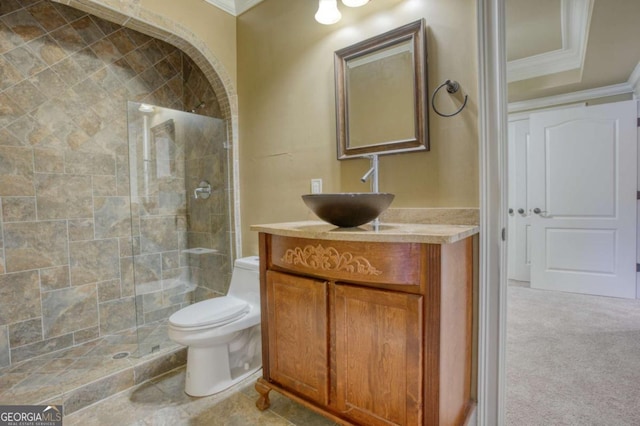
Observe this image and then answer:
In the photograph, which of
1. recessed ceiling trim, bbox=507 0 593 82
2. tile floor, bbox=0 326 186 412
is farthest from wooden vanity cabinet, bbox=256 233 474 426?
recessed ceiling trim, bbox=507 0 593 82

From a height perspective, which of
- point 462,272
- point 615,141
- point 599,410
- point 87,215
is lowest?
point 599,410

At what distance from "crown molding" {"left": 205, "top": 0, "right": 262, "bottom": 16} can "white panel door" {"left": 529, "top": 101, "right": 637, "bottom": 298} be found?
10.6 ft

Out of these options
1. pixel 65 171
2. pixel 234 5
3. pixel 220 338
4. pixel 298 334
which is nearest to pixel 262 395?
pixel 220 338

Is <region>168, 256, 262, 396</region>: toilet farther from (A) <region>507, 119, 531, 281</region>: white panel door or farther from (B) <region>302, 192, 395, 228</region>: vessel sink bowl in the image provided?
(A) <region>507, 119, 531, 281</region>: white panel door

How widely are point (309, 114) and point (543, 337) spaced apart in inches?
93.4

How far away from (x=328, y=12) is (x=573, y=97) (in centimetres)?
335

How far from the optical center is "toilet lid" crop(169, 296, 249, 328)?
5.32 feet

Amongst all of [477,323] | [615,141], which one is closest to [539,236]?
[615,141]

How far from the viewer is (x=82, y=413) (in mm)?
1560

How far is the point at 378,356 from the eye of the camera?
44.6 inches

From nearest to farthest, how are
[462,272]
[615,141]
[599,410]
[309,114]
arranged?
[462,272]
[599,410]
[309,114]
[615,141]

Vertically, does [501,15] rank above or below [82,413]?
above

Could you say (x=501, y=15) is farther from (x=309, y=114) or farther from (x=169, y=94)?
(x=169, y=94)

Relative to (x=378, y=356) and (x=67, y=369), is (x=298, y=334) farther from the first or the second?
(x=67, y=369)
